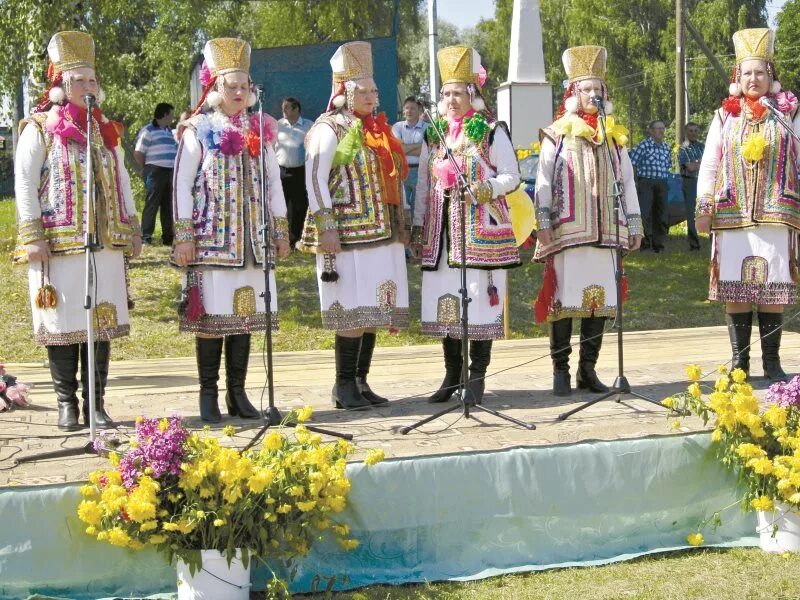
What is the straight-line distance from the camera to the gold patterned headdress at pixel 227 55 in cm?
537

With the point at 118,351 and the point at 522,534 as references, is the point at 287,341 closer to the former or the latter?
the point at 118,351

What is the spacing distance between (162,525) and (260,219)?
2.07m

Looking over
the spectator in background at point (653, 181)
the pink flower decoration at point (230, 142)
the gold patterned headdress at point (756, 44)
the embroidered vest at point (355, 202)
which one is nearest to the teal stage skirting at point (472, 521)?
the embroidered vest at point (355, 202)

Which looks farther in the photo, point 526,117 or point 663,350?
point 526,117

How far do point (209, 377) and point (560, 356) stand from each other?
186 cm

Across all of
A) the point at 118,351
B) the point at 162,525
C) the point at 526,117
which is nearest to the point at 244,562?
the point at 162,525

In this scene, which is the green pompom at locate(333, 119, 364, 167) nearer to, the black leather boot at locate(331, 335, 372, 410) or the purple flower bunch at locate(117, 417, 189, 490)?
the black leather boot at locate(331, 335, 372, 410)

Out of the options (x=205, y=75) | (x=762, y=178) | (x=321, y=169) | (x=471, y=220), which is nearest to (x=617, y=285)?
(x=471, y=220)

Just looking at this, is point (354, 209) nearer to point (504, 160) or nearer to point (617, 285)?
point (504, 160)

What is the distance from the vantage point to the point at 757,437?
4355 millimetres

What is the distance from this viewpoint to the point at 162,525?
371 centimetres

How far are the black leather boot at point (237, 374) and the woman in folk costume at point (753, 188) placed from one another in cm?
256

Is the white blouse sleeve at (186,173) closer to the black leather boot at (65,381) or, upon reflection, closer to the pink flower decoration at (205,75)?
the pink flower decoration at (205,75)

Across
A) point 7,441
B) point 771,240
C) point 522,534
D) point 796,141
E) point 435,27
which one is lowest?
point 522,534
